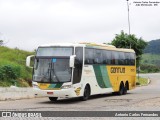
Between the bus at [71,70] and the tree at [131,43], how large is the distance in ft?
103

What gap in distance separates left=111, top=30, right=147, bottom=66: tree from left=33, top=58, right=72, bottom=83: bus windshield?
37.3 metres

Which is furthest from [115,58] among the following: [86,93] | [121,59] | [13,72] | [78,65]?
[13,72]

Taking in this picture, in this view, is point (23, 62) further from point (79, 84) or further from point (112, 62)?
point (79, 84)

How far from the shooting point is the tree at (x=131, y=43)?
6131cm

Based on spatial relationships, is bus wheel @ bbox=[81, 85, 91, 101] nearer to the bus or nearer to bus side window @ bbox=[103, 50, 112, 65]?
the bus

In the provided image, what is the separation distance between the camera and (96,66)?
91.8ft

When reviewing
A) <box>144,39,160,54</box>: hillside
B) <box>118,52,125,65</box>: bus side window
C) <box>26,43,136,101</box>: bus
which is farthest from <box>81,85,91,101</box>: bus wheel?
<box>144,39,160,54</box>: hillside

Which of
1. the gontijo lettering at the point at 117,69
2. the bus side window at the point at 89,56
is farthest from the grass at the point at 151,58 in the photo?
the bus side window at the point at 89,56

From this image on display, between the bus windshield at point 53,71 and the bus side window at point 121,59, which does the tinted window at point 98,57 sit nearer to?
the bus side window at point 121,59

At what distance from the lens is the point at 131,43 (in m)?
61.3

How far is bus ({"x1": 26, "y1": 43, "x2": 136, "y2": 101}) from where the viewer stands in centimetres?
2406

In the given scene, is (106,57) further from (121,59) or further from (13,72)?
(13,72)

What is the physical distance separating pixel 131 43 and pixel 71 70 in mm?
37836

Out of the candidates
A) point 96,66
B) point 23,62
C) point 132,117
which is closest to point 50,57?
point 96,66
